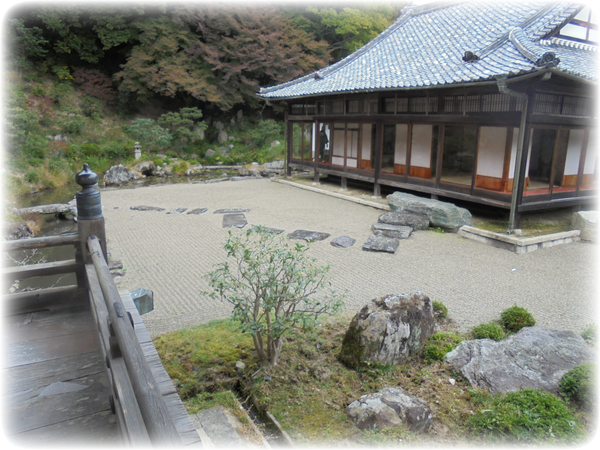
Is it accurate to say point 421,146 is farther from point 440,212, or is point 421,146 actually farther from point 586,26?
point 586,26

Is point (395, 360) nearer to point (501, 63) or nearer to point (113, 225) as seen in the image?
point (501, 63)

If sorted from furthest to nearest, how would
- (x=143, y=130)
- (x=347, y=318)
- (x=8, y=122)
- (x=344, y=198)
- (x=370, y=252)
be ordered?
(x=143, y=130), (x=8, y=122), (x=344, y=198), (x=370, y=252), (x=347, y=318)

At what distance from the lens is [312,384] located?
421 cm

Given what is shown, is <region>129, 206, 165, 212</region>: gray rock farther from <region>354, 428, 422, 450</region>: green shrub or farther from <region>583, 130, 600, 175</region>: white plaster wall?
<region>583, 130, 600, 175</region>: white plaster wall

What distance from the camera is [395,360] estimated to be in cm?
448

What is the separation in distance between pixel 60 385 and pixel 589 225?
10165 mm

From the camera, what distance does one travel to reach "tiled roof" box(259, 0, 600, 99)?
30.0 feet

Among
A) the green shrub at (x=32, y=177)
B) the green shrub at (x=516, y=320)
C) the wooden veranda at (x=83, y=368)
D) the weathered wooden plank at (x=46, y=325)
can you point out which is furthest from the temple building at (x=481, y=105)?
the green shrub at (x=32, y=177)

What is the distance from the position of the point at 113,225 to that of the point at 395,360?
8707 millimetres

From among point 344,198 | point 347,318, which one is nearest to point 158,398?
point 347,318

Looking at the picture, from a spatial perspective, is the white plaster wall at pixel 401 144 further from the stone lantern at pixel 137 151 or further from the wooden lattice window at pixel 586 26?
the stone lantern at pixel 137 151

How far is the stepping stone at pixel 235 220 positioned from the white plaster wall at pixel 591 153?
8.68 meters

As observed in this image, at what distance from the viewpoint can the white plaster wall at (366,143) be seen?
46.6 feet

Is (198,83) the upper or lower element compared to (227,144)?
upper
